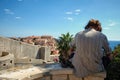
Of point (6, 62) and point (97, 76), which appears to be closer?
point (97, 76)

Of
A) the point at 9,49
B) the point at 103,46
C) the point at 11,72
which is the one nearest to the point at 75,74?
the point at 103,46

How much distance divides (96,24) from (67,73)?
1141mm

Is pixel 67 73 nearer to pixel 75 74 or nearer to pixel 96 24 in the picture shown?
pixel 75 74

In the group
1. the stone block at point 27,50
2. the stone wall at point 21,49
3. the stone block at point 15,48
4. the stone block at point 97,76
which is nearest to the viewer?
the stone block at point 97,76

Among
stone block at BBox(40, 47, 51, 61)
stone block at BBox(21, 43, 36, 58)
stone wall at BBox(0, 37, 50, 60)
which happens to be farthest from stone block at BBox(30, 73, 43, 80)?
stone block at BBox(40, 47, 51, 61)

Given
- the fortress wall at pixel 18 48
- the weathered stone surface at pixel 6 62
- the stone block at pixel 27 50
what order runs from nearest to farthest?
the weathered stone surface at pixel 6 62 < the fortress wall at pixel 18 48 < the stone block at pixel 27 50

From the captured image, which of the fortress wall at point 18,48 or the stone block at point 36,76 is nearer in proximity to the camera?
the stone block at point 36,76

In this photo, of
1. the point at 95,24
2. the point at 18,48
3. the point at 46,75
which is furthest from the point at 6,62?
the point at 95,24

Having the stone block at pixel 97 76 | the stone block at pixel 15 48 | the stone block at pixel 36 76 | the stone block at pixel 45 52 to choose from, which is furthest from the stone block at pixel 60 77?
the stone block at pixel 45 52

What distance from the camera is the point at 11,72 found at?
4.33 metres

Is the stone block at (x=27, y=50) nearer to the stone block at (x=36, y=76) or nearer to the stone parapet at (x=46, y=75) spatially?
the stone parapet at (x=46, y=75)

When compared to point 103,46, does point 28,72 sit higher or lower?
lower

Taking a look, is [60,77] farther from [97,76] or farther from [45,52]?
[45,52]

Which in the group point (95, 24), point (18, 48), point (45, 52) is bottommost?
point (45, 52)
